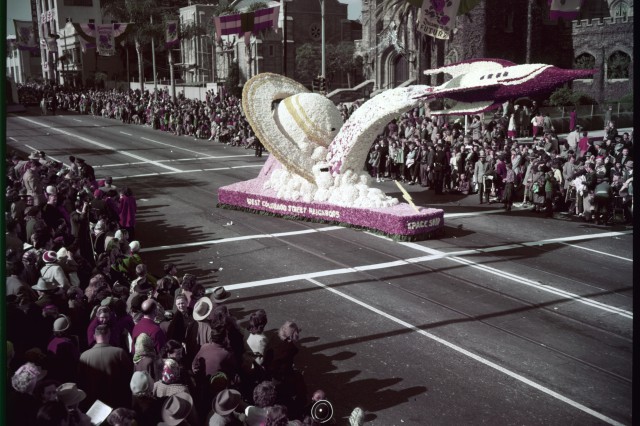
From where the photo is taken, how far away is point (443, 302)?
41.4 ft

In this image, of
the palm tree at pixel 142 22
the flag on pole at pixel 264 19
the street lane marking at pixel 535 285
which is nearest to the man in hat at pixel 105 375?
the street lane marking at pixel 535 285

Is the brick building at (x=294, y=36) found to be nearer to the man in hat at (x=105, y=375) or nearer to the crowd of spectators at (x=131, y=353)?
the crowd of spectators at (x=131, y=353)

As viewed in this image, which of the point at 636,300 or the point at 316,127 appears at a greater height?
the point at 316,127

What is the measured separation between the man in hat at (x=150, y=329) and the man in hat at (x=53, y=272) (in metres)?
1.78

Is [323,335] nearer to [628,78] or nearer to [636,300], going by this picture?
[636,300]

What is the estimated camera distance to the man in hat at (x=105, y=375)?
6.89 m

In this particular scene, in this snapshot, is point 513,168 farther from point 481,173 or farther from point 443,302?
point 443,302

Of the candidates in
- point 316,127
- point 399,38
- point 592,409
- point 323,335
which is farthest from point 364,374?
point 399,38

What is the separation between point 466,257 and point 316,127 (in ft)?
20.4

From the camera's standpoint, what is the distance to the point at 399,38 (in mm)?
54594

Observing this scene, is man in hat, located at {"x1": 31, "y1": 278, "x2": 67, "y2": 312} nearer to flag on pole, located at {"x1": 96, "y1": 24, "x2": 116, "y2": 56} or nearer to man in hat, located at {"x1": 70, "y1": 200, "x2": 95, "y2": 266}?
man in hat, located at {"x1": 70, "y1": 200, "x2": 95, "y2": 266}

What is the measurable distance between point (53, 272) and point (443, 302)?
697 centimetres

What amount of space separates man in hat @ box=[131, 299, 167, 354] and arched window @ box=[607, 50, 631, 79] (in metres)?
49.0

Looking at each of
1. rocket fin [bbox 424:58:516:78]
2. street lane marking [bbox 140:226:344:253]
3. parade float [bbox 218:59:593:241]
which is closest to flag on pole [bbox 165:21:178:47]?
parade float [bbox 218:59:593:241]
